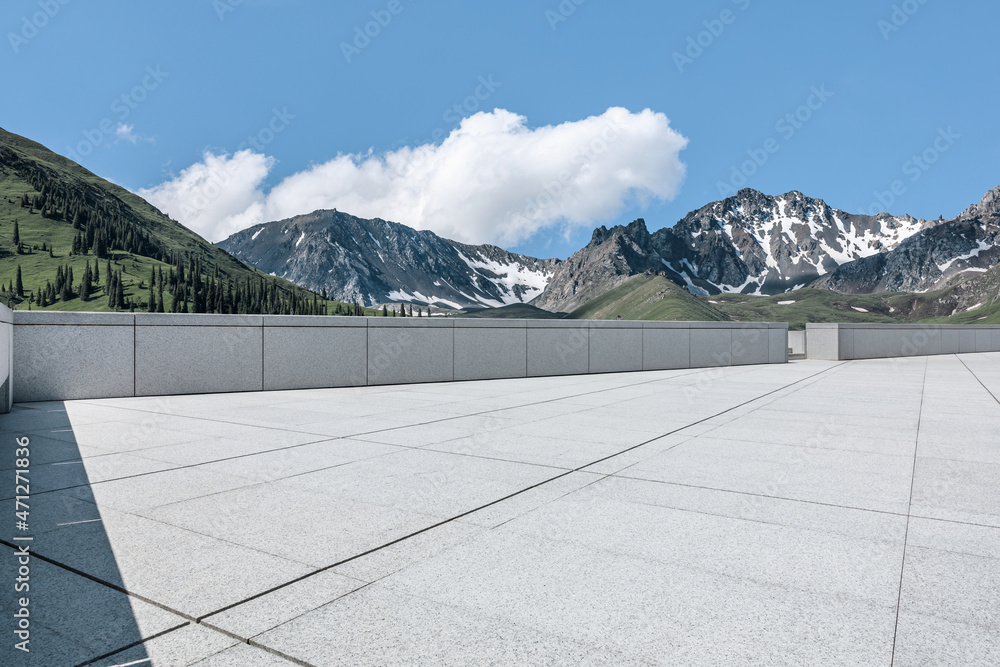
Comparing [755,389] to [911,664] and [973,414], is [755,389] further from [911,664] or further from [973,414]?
[911,664]

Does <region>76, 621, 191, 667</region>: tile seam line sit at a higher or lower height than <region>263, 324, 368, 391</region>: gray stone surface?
lower

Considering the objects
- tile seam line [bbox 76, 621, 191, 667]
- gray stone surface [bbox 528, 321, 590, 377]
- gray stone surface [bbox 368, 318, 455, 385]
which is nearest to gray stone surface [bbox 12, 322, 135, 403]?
gray stone surface [bbox 368, 318, 455, 385]

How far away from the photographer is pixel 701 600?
2801mm

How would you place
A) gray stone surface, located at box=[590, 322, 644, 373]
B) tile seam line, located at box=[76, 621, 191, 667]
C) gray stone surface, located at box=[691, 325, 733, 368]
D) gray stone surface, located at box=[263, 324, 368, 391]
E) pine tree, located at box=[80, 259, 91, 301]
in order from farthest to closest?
1. pine tree, located at box=[80, 259, 91, 301]
2. gray stone surface, located at box=[691, 325, 733, 368]
3. gray stone surface, located at box=[590, 322, 644, 373]
4. gray stone surface, located at box=[263, 324, 368, 391]
5. tile seam line, located at box=[76, 621, 191, 667]

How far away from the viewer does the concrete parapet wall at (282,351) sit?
9.88 meters

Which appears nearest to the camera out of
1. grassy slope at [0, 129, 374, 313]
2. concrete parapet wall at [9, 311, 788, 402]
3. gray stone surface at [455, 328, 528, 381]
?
concrete parapet wall at [9, 311, 788, 402]

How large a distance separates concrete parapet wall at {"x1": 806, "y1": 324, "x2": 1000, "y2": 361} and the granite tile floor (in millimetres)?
15814

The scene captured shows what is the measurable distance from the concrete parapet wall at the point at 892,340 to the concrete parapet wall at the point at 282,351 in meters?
9.28

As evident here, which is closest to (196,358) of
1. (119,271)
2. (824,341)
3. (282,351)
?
(282,351)

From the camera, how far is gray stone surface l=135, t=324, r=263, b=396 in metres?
10.4

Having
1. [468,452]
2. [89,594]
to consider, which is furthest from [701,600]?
[468,452]

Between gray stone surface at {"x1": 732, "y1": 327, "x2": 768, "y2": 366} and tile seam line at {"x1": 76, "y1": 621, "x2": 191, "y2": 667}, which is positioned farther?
gray stone surface at {"x1": 732, "y1": 327, "x2": 768, "y2": 366}

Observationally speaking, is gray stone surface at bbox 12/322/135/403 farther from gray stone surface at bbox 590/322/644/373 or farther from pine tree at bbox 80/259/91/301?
pine tree at bbox 80/259/91/301

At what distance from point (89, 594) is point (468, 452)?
3484 mm
